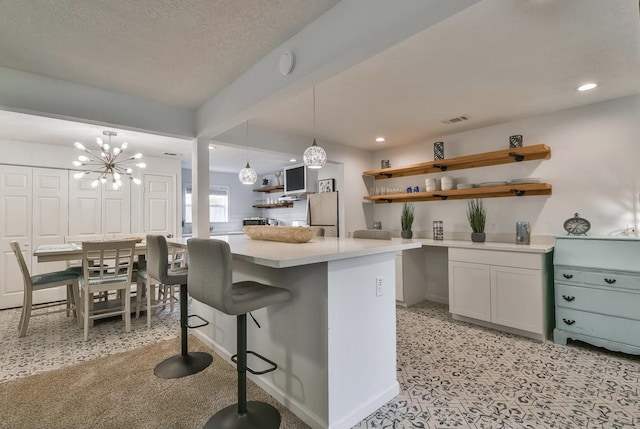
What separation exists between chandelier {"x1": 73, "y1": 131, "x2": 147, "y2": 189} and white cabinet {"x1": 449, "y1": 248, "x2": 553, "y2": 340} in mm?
4138

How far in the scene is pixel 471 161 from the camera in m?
3.75

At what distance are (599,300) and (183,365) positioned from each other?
3.55 m

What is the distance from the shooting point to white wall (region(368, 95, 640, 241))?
292 cm

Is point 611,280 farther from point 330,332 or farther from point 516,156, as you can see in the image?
point 330,332

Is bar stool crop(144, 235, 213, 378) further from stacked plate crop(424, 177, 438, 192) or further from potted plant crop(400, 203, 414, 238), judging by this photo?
stacked plate crop(424, 177, 438, 192)

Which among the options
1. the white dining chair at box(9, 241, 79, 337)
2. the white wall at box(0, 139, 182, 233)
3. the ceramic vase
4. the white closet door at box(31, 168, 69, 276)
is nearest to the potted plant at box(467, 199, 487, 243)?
the ceramic vase

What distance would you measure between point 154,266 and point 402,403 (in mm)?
2095

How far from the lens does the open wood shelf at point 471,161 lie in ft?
10.8

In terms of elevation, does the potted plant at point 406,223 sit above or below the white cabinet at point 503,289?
above

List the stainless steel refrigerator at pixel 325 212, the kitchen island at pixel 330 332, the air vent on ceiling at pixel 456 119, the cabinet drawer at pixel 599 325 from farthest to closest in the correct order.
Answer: the stainless steel refrigerator at pixel 325 212 → the air vent on ceiling at pixel 456 119 → the cabinet drawer at pixel 599 325 → the kitchen island at pixel 330 332

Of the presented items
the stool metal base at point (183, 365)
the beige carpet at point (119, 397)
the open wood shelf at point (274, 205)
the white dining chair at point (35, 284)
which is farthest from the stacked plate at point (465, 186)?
the white dining chair at point (35, 284)

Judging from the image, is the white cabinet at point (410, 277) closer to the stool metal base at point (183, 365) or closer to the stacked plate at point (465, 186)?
the stacked plate at point (465, 186)

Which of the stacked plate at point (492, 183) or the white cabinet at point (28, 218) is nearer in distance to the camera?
the stacked plate at point (492, 183)

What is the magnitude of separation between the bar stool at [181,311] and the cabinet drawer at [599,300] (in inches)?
127
